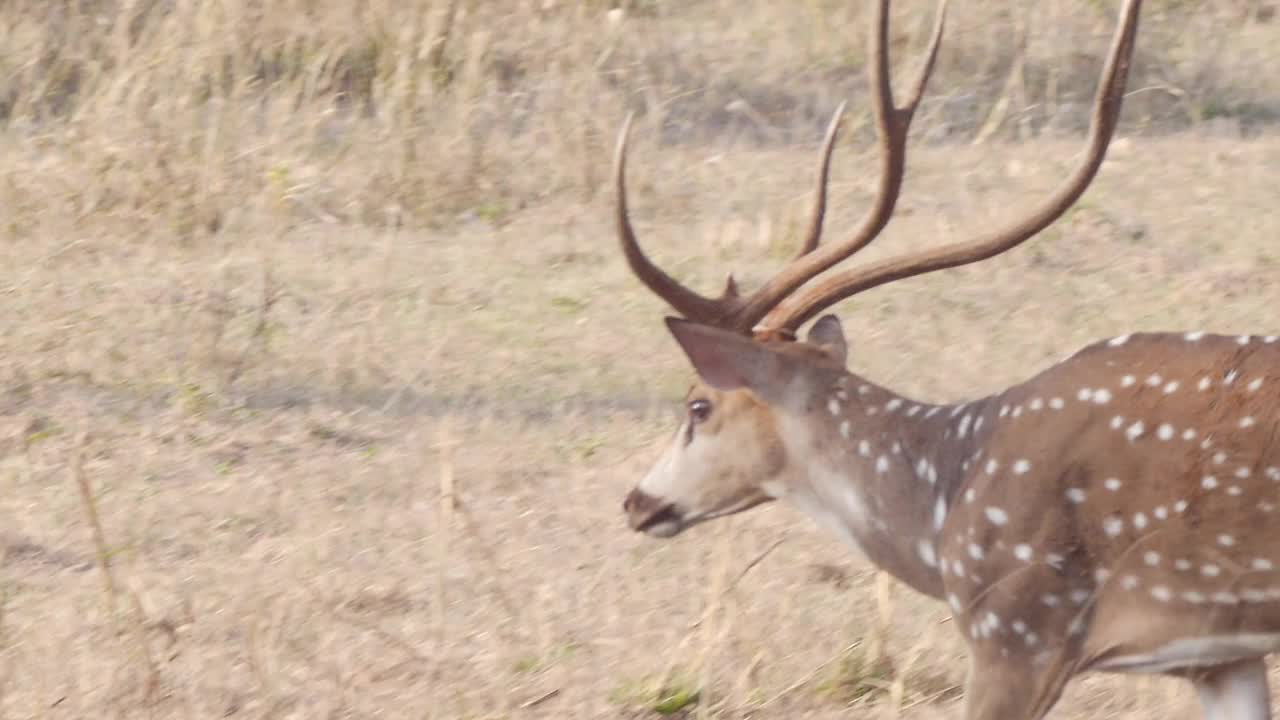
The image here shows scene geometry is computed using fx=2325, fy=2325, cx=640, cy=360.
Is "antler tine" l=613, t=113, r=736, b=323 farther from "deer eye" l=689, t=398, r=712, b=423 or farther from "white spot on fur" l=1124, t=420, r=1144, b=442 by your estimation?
"white spot on fur" l=1124, t=420, r=1144, b=442

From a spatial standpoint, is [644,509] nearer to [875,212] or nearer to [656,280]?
[656,280]

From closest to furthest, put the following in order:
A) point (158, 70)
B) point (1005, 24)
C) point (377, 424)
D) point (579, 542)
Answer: point (579, 542) < point (377, 424) < point (158, 70) < point (1005, 24)

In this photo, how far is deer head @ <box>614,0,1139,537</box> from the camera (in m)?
4.63

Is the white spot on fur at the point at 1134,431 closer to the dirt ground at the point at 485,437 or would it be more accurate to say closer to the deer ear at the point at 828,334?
the deer ear at the point at 828,334

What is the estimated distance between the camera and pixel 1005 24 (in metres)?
10.1

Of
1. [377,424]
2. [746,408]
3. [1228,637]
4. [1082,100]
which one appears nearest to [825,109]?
[1082,100]

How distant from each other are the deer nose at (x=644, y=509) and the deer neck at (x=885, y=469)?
0.89 ft

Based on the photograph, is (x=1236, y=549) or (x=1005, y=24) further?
(x=1005, y=24)

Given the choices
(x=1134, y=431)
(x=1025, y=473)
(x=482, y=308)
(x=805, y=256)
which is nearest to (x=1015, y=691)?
(x=1025, y=473)

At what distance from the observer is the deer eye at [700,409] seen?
471 cm

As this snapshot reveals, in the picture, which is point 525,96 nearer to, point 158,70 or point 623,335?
point 158,70

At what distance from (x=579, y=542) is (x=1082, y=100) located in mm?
4387

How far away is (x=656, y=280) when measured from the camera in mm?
4766

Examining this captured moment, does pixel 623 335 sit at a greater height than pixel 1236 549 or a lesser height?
lesser
